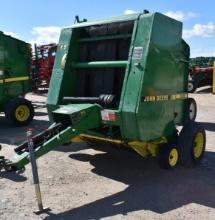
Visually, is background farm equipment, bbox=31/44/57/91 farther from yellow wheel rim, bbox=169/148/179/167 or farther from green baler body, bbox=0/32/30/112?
yellow wheel rim, bbox=169/148/179/167

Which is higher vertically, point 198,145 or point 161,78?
point 161,78

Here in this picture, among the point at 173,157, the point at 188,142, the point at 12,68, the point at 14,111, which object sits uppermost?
A: the point at 12,68

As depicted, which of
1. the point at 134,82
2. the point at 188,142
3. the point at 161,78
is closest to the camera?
the point at 134,82

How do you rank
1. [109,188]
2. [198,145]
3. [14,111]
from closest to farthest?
[109,188] < [198,145] < [14,111]

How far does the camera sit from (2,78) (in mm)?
10758

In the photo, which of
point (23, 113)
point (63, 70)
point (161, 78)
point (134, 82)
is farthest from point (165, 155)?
point (23, 113)

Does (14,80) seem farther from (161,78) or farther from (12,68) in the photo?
(161,78)

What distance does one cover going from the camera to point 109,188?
18.1 ft

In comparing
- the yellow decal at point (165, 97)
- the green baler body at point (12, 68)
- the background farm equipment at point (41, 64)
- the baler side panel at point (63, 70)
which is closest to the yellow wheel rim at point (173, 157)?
the yellow decal at point (165, 97)

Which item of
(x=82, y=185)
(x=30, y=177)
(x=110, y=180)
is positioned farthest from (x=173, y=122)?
(x=30, y=177)

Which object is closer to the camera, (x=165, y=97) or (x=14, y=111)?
(x=165, y=97)

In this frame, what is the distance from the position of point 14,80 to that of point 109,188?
250 inches

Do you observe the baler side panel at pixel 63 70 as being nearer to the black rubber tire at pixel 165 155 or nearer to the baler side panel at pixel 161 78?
the baler side panel at pixel 161 78

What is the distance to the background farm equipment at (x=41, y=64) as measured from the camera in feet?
66.4
